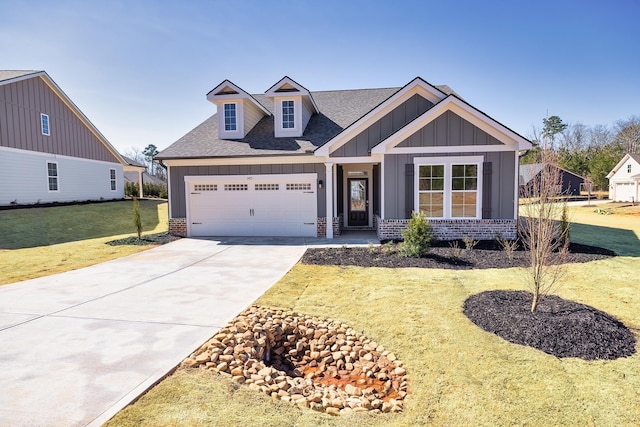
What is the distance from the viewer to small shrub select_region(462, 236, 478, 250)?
10549 mm

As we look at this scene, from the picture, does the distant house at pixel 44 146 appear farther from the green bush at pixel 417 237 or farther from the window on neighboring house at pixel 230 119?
the green bush at pixel 417 237

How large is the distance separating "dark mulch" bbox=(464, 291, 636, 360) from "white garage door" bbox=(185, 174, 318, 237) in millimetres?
8564

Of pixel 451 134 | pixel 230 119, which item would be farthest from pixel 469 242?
pixel 230 119

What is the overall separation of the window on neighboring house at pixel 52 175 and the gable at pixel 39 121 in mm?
755

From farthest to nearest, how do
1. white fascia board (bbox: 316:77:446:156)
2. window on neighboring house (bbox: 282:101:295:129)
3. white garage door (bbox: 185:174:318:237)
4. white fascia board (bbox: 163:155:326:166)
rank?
window on neighboring house (bbox: 282:101:295:129)
white garage door (bbox: 185:174:318:237)
white fascia board (bbox: 163:155:326:166)
white fascia board (bbox: 316:77:446:156)

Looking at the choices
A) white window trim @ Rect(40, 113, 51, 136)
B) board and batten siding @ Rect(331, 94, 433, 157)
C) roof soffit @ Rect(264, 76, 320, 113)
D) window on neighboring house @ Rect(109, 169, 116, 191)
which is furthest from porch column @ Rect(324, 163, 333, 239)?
window on neighboring house @ Rect(109, 169, 116, 191)

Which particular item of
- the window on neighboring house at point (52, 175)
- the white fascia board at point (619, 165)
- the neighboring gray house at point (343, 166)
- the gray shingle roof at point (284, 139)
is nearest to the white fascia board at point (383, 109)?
the neighboring gray house at point (343, 166)

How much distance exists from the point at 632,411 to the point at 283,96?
13634 mm

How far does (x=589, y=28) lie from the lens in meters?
12.5

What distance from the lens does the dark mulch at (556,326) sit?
440 cm

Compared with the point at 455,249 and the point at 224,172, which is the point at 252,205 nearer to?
the point at 224,172

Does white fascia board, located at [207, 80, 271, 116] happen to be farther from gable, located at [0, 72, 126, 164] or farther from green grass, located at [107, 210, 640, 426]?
gable, located at [0, 72, 126, 164]

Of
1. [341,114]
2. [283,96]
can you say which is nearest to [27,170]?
[283,96]

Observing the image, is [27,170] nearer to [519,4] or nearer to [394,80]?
[394,80]
